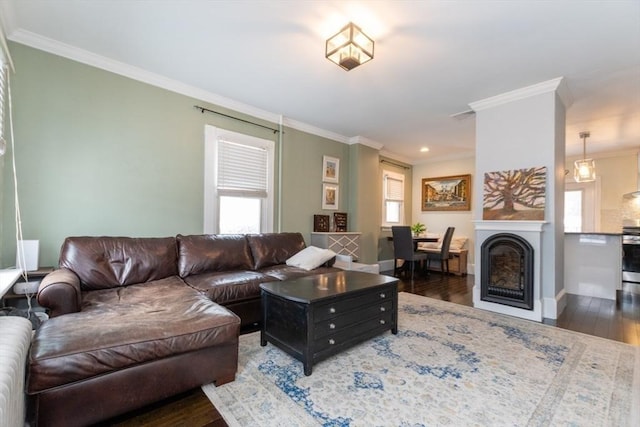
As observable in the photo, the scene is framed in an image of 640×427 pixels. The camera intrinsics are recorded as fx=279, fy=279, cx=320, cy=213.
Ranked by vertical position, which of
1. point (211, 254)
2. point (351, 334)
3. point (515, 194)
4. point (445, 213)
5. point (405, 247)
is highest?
point (515, 194)

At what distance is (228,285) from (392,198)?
4790 millimetres

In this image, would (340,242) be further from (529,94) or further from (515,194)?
(529,94)

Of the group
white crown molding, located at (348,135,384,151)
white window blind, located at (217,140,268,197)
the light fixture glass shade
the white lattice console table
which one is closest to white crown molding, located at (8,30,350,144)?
white window blind, located at (217,140,268,197)

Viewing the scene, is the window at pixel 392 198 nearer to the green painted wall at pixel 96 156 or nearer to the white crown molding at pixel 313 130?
the white crown molding at pixel 313 130

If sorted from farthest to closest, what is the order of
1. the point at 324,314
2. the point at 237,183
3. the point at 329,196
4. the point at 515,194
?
the point at 329,196 < the point at 237,183 < the point at 515,194 < the point at 324,314

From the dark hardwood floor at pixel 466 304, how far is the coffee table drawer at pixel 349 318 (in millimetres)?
791

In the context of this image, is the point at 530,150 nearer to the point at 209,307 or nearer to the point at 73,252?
the point at 209,307

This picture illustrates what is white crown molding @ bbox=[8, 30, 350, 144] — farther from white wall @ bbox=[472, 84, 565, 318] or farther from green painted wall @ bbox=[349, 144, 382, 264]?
white wall @ bbox=[472, 84, 565, 318]

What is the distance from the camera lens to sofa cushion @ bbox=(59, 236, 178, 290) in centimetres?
240

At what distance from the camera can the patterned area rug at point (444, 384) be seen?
4.97ft

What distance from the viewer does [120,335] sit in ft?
4.77

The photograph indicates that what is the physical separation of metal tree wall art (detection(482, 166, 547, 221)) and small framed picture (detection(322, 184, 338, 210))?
2458 mm

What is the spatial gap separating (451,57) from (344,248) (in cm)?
308

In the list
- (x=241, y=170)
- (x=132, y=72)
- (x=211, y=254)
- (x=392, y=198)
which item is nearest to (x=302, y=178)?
(x=241, y=170)
